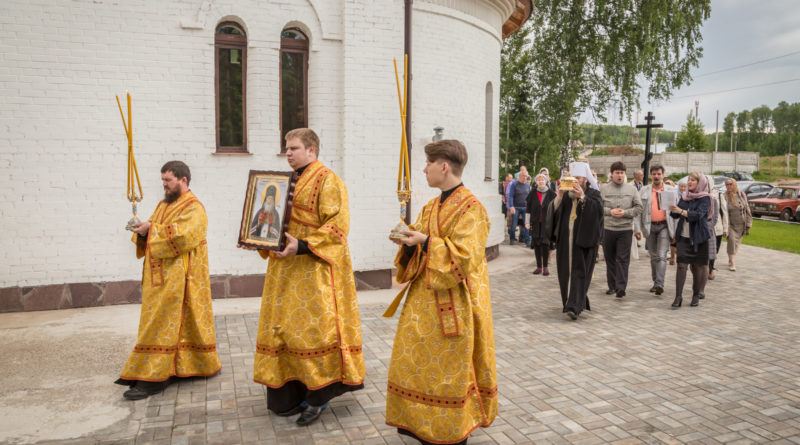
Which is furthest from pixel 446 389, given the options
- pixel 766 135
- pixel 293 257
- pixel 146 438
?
pixel 766 135

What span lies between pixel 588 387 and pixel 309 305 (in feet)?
8.73

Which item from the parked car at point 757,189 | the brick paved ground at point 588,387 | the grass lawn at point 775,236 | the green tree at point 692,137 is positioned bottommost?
the grass lawn at point 775,236

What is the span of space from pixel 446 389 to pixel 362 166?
6027 mm

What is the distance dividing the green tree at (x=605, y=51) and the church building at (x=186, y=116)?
10927 mm

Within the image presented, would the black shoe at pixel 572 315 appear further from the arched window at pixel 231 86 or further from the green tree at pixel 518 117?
→ the green tree at pixel 518 117

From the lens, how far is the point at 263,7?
864cm

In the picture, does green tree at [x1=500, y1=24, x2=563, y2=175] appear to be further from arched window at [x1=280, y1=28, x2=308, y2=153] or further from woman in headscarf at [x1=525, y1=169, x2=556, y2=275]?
arched window at [x1=280, y1=28, x2=308, y2=153]

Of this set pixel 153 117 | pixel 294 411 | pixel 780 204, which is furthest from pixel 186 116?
pixel 780 204

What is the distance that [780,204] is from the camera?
83.9 ft

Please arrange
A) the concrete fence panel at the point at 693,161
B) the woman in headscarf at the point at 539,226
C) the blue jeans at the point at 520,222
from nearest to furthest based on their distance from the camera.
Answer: the woman in headscarf at the point at 539,226
the blue jeans at the point at 520,222
the concrete fence panel at the point at 693,161

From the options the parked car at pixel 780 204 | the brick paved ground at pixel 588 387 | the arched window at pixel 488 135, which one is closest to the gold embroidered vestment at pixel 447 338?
the brick paved ground at pixel 588 387

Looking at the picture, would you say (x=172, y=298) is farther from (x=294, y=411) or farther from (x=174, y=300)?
(x=294, y=411)

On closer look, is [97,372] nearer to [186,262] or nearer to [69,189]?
[186,262]

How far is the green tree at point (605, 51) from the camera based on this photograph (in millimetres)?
19172
